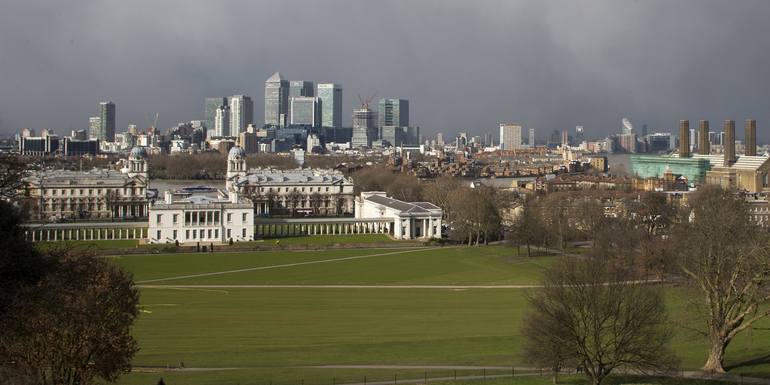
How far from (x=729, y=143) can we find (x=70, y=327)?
88186 millimetres

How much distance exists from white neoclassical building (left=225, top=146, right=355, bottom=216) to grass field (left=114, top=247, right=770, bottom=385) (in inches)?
1164

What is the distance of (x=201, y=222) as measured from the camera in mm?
58375

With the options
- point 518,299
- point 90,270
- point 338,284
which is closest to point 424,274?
point 338,284

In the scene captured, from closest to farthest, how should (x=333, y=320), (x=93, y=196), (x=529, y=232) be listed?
1. (x=333, y=320)
2. (x=529, y=232)
3. (x=93, y=196)

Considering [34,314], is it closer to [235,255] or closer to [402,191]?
[235,255]

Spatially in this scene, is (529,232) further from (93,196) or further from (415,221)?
(93,196)

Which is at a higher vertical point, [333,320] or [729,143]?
[729,143]

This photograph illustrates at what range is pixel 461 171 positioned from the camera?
137000 millimetres

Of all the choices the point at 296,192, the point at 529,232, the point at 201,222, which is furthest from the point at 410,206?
the point at 296,192

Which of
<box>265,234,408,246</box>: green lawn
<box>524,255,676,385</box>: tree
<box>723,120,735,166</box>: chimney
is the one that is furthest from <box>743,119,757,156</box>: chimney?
<box>524,255,676,385</box>: tree

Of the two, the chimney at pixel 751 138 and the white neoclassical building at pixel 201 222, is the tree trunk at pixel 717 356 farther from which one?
the chimney at pixel 751 138

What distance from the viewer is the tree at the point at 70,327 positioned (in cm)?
1443

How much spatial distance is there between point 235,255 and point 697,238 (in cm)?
2875

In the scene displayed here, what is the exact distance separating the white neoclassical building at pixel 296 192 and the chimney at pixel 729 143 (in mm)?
36262
